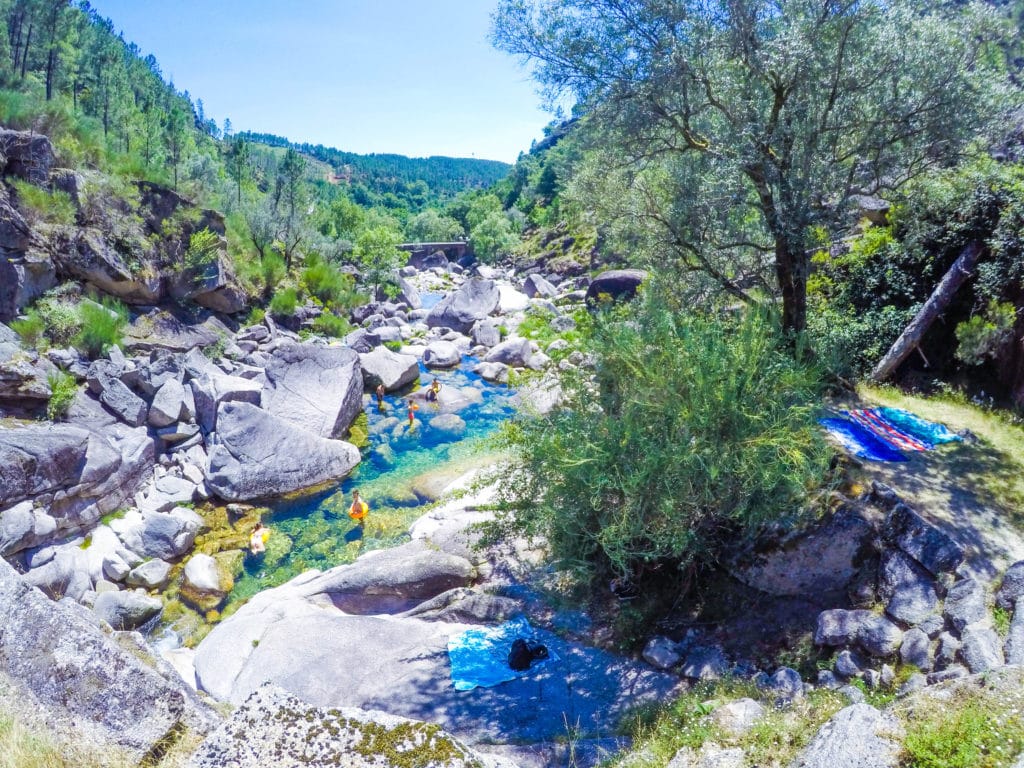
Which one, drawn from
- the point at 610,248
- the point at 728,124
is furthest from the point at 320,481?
the point at 728,124

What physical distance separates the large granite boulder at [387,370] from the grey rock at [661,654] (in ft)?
54.2

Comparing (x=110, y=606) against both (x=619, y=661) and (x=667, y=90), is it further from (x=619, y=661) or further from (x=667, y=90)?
(x=667, y=90)

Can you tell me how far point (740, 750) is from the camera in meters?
4.58

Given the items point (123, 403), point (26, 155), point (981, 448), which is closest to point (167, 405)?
point (123, 403)

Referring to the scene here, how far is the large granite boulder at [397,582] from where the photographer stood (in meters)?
10.5

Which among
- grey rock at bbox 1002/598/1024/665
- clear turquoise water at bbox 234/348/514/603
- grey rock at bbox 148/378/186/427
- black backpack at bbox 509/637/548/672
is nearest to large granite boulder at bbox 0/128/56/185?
grey rock at bbox 148/378/186/427

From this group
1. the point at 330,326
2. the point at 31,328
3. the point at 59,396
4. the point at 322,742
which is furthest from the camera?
the point at 330,326

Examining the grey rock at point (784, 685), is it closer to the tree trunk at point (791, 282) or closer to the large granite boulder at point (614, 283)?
the tree trunk at point (791, 282)

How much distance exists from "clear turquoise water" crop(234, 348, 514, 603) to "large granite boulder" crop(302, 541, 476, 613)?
2319 mm

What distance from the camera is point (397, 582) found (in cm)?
1055

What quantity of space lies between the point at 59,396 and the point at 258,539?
741 centimetres

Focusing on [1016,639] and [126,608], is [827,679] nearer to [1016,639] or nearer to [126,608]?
[1016,639]

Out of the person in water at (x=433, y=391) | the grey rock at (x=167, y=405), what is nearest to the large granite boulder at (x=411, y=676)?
the grey rock at (x=167, y=405)

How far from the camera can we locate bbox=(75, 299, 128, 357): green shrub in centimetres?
1842
